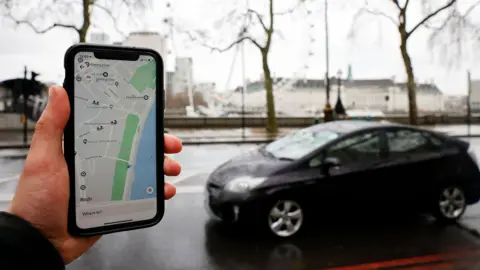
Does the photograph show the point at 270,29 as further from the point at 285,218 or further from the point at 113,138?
the point at 113,138

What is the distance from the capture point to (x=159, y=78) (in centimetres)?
165

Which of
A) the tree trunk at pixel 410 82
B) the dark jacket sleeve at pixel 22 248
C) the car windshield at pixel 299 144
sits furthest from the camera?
the tree trunk at pixel 410 82

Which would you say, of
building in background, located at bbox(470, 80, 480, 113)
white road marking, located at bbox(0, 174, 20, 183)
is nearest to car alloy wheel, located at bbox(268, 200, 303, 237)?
white road marking, located at bbox(0, 174, 20, 183)

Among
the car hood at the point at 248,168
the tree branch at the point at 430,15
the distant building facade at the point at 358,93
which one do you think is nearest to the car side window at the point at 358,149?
the car hood at the point at 248,168

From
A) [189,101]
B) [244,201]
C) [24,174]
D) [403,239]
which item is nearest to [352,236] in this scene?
[403,239]

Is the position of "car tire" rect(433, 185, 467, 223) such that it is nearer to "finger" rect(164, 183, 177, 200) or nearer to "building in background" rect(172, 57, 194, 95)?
"finger" rect(164, 183, 177, 200)

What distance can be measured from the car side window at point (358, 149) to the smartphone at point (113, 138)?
4.34m

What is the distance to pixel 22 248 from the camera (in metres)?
1.14

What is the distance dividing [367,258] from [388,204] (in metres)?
1.35

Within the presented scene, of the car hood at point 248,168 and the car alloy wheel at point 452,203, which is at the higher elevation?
the car hood at point 248,168

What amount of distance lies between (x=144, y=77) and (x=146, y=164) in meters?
0.33

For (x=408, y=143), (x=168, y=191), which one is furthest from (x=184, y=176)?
(x=168, y=191)

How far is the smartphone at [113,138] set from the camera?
1485 millimetres

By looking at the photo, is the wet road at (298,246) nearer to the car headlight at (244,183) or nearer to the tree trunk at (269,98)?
the car headlight at (244,183)
